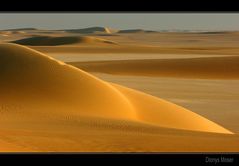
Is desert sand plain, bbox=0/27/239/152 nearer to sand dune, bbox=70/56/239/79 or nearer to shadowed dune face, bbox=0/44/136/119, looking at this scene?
shadowed dune face, bbox=0/44/136/119

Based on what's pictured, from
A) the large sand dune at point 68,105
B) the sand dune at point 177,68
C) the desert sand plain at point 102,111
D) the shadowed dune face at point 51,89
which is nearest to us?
the desert sand plain at point 102,111

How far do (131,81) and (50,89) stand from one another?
15479mm

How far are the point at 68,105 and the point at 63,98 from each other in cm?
59

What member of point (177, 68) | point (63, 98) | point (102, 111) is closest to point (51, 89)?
point (63, 98)

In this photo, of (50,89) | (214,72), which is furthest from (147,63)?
(50,89)

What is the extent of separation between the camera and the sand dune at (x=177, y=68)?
119 ft

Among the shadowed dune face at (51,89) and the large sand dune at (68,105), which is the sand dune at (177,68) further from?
the shadowed dune face at (51,89)

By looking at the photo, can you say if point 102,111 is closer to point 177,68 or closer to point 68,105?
point 68,105

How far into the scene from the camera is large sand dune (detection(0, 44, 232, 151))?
1112 cm

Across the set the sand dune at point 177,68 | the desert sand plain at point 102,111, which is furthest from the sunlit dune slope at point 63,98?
the sand dune at point 177,68

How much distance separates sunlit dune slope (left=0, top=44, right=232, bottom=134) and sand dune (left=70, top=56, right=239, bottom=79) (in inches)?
691

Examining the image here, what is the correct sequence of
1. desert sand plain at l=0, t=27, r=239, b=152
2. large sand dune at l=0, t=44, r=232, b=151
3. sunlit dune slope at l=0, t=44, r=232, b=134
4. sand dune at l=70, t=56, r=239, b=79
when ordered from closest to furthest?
desert sand plain at l=0, t=27, r=239, b=152 → large sand dune at l=0, t=44, r=232, b=151 → sunlit dune slope at l=0, t=44, r=232, b=134 → sand dune at l=70, t=56, r=239, b=79

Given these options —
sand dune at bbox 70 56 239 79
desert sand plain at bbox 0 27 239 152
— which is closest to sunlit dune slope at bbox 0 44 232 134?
desert sand plain at bbox 0 27 239 152

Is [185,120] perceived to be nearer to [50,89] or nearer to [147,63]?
[50,89]
